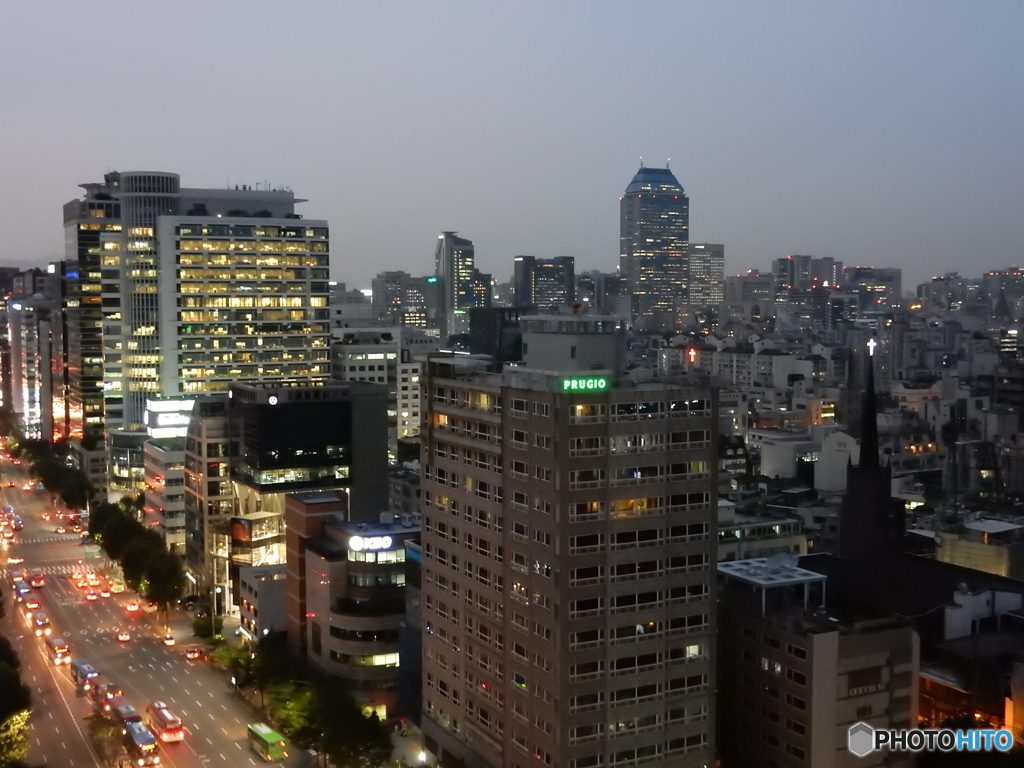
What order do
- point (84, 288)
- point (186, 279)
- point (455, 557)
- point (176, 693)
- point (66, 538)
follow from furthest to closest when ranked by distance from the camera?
point (84, 288)
point (186, 279)
point (66, 538)
point (176, 693)
point (455, 557)

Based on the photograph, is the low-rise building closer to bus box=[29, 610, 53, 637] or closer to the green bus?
the green bus

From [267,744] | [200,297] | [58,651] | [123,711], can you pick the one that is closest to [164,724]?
[123,711]

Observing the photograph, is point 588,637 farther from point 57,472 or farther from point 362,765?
point 57,472

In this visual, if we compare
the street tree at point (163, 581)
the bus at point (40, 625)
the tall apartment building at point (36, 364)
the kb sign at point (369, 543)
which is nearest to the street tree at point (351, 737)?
the kb sign at point (369, 543)

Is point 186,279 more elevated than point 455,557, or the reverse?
point 186,279

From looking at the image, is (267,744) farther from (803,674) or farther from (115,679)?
(803,674)

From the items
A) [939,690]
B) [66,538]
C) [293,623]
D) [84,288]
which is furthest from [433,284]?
[939,690]
